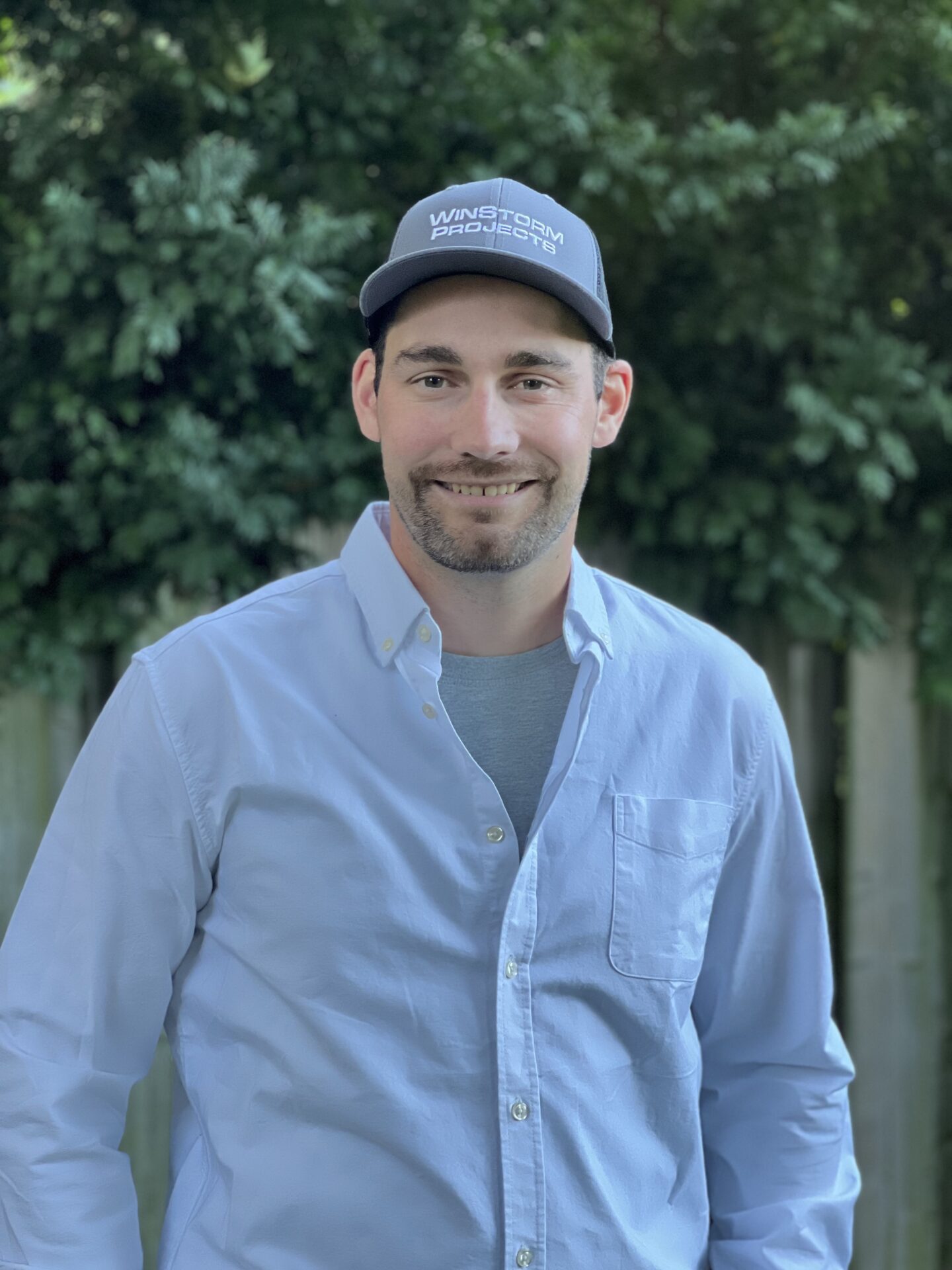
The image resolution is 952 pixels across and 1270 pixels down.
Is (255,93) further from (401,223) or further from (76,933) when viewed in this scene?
(76,933)

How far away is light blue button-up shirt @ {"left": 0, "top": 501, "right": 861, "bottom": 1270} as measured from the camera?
5.42ft

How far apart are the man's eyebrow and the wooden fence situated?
1.48 metres

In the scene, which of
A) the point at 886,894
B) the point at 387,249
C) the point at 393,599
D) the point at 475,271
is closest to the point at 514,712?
the point at 393,599

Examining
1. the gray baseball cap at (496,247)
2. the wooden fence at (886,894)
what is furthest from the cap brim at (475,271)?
the wooden fence at (886,894)

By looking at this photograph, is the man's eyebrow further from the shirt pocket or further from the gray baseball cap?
the shirt pocket

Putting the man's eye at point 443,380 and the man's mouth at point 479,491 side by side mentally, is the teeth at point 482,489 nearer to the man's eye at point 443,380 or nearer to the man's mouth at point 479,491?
the man's mouth at point 479,491

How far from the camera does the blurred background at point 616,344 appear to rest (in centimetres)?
284

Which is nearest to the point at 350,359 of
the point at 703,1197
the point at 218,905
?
the point at 218,905

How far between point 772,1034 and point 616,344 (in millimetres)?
1719

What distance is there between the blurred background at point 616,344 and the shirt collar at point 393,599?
1.04m

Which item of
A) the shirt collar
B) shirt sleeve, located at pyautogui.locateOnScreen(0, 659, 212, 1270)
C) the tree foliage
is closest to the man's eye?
the shirt collar

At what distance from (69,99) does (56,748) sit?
1.37m

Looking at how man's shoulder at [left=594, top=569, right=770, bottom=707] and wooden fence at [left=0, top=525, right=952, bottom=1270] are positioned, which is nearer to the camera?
man's shoulder at [left=594, top=569, right=770, bottom=707]

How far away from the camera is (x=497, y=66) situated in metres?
2.97
